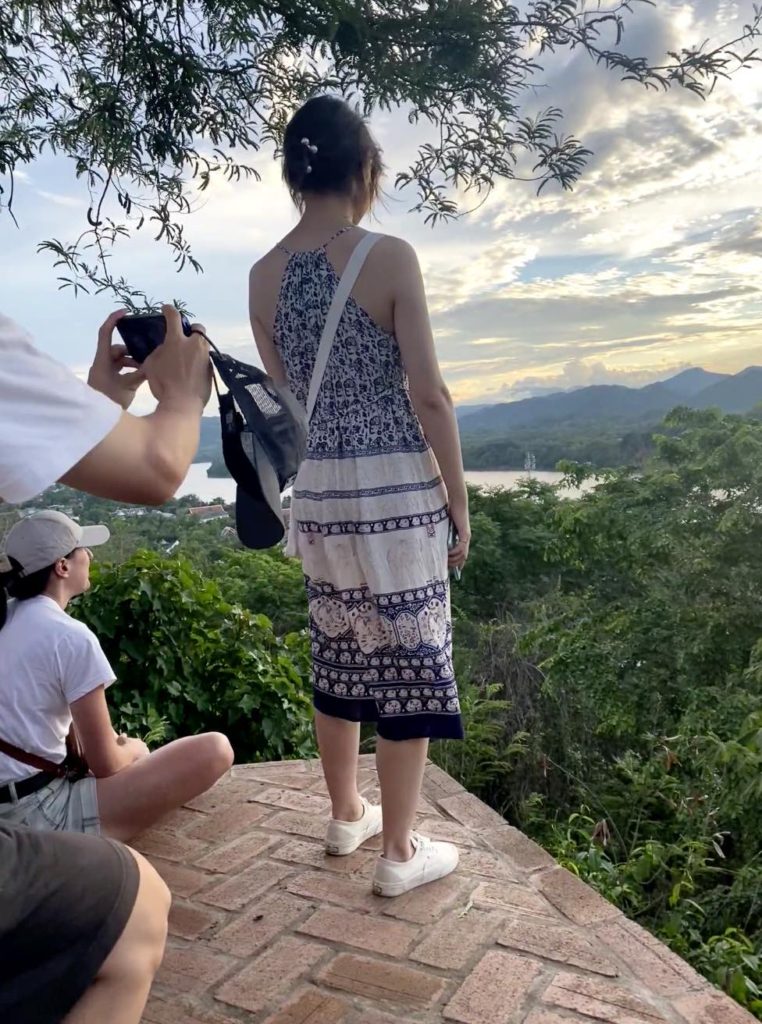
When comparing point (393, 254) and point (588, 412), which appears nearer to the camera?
point (393, 254)

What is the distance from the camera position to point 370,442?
2.00 m

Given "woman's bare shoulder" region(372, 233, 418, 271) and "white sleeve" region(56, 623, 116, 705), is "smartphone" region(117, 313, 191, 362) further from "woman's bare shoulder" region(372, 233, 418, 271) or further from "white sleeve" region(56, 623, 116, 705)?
"white sleeve" region(56, 623, 116, 705)

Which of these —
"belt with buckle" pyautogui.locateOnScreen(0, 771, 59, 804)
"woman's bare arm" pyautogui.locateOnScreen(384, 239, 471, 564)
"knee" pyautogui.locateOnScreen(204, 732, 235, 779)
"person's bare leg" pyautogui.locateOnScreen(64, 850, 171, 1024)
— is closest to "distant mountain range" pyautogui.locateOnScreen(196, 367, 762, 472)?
"knee" pyautogui.locateOnScreen(204, 732, 235, 779)

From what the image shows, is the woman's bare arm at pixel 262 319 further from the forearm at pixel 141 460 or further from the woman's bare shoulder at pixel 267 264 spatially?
the forearm at pixel 141 460

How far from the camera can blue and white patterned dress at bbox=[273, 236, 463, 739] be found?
1.99 m

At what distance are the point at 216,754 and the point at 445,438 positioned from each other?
4.01 feet

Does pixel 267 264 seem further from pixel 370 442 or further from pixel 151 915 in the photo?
pixel 151 915

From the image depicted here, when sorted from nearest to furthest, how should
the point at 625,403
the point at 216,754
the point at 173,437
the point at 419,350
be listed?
the point at 173,437 → the point at 419,350 → the point at 216,754 → the point at 625,403

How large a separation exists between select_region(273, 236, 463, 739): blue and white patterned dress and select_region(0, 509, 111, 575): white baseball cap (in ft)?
2.05

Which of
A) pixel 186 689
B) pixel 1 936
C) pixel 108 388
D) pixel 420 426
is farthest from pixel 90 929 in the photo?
pixel 186 689

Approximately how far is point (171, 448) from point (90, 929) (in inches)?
25.3

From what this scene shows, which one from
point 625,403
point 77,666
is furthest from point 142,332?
point 625,403

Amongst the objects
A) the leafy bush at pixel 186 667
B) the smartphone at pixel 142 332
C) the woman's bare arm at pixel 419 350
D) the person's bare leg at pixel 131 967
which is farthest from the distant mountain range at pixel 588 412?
the person's bare leg at pixel 131 967

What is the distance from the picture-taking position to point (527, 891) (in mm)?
2232
